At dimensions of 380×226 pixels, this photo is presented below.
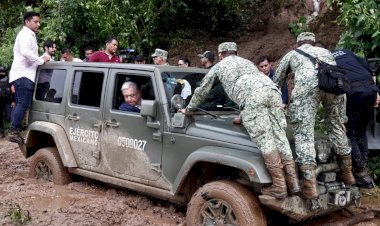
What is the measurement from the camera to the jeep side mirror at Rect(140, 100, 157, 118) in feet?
15.3

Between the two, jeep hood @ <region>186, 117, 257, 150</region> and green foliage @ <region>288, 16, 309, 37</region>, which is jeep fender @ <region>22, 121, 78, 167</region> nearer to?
jeep hood @ <region>186, 117, 257, 150</region>

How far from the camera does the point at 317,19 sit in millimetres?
10914

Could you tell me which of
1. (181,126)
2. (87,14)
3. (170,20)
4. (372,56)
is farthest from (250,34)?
(181,126)

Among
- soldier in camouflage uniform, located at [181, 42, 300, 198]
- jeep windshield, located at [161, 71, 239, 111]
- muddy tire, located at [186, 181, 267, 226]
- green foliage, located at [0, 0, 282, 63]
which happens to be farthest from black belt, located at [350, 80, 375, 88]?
green foliage, located at [0, 0, 282, 63]

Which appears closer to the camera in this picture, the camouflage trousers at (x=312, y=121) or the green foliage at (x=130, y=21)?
the camouflage trousers at (x=312, y=121)

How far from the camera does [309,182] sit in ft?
13.4

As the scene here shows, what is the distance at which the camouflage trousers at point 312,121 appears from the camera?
166 inches

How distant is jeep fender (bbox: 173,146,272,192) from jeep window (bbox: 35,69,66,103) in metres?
2.23

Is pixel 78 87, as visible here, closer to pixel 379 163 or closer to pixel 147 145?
pixel 147 145

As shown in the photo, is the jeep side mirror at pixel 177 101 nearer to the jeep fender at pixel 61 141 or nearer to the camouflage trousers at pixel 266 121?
the camouflage trousers at pixel 266 121

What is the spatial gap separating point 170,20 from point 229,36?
71.0 inches

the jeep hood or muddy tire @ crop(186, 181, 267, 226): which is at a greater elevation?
the jeep hood

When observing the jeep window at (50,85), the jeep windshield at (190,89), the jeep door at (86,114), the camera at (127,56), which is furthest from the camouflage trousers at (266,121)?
the camera at (127,56)

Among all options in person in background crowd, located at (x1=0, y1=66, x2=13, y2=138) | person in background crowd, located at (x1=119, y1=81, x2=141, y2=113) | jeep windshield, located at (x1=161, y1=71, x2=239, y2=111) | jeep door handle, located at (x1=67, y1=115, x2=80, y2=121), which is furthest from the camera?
Result: person in background crowd, located at (x1=0, y1=66, x2=13, y2=138)
